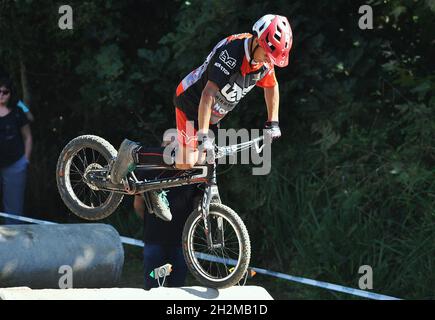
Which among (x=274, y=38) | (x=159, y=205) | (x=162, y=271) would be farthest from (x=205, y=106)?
(x=162, y=271)

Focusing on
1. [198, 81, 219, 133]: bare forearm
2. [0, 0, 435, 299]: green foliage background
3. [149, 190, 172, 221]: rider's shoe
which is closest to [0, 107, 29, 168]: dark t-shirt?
[0, 0, 435, 299]: green foliage background

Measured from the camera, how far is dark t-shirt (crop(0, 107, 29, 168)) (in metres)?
10.2

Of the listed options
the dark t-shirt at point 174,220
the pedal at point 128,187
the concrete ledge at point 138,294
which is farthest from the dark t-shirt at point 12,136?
the concrete ledge at point 138,294

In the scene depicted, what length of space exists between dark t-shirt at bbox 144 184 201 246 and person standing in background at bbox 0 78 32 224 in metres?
2.88

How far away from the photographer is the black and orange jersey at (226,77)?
614 centimetres

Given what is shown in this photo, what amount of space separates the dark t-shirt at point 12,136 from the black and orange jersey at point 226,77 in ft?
13.3

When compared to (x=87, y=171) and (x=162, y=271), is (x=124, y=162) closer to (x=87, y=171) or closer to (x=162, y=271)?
(x=87, y=171)

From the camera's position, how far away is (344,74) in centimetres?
1023

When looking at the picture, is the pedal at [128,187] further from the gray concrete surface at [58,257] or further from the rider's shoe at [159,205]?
the gray concrete surface at [58,257]

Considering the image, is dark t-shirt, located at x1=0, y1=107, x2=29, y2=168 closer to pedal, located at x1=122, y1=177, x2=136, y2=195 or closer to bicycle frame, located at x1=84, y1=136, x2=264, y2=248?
bicycle frame, located at x1=84, y1=136, x2=264, y2=248

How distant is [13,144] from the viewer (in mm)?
10203

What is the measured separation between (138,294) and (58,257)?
6.86 ft

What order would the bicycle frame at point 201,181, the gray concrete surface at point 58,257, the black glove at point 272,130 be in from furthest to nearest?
the gray concrete surface at point 58,257 < the black glove at point 272,130 < the bicycle frame at point 201,181

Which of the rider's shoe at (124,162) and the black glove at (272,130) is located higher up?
the black glove at (272,130)
